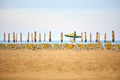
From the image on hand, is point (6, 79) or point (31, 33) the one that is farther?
point (31, 33)

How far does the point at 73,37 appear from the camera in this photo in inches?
1326

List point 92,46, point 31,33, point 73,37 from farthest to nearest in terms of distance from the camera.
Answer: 1. point 31,33
2. point 73,37
3. point 92,46

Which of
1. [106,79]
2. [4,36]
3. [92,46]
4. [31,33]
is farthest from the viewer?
[31,33]

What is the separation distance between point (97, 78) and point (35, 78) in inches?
75.7

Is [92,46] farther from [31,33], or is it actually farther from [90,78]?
[31,33]

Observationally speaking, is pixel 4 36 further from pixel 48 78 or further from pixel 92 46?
pixel 48 78

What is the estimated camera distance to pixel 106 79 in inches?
265

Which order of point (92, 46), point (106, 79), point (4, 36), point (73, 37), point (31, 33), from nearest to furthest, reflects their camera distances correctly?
point (106, 79) → point (92, 46) → point (73, 37) → point (4, 36) → point (31, 33)

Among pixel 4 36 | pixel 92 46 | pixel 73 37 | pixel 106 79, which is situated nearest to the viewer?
pixel 106 79

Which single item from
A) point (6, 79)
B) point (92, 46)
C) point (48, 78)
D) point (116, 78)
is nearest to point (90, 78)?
point (116, 78)

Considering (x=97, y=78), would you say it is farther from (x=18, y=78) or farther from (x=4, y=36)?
(x=4, y=36)

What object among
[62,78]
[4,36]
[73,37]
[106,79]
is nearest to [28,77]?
[62,78]

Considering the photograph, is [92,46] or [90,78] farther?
[92,46]

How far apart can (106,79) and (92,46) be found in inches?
653
